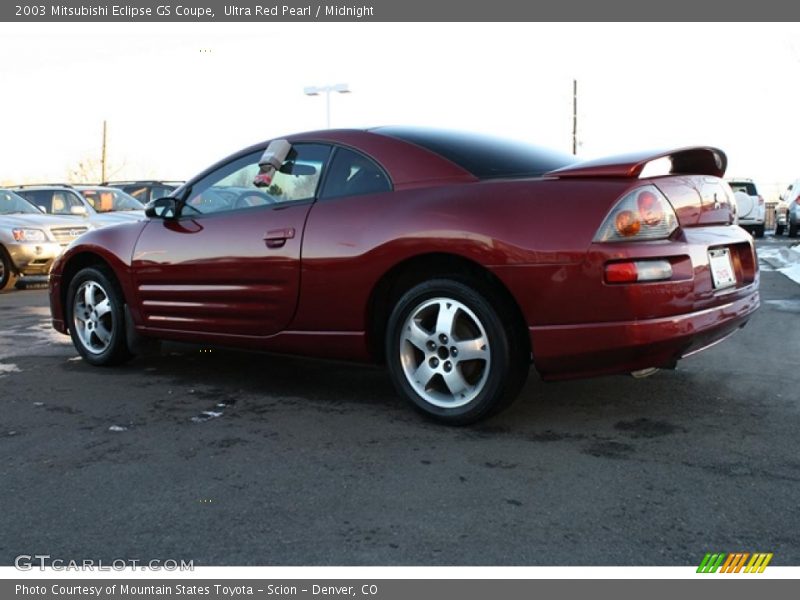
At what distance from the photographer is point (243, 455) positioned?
3.48 metres

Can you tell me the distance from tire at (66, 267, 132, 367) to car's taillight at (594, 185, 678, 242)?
337 centimetres

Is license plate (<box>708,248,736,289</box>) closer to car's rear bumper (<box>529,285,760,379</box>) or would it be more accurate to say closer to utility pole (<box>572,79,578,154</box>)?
car's rear bumper (<box>529,285,760,379</box>)

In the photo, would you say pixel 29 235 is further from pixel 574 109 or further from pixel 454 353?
pixel 574 109

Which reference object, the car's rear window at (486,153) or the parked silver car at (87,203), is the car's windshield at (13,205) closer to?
the parked silver car at (87,203)

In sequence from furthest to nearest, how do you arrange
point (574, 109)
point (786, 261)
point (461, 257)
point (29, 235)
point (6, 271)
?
point (574, 109)
point (786, 261)
point (29, 235)
point (6, 271)
point (461, 257)

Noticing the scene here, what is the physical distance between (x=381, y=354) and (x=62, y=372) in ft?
8.04

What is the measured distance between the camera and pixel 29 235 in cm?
1145

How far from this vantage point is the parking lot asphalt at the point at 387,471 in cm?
257

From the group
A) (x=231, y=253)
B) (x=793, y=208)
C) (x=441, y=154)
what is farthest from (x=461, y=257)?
(x=793, y=208)

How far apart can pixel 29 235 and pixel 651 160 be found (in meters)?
10.2

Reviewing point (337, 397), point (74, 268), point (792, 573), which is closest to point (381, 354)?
point (337, 397)

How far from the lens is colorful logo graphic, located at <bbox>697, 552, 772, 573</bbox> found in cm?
239

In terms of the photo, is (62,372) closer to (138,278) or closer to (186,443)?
(138,278)

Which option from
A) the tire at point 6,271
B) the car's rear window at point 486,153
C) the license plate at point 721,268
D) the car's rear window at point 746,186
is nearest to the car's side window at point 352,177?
the car's rear window at point 486,153
